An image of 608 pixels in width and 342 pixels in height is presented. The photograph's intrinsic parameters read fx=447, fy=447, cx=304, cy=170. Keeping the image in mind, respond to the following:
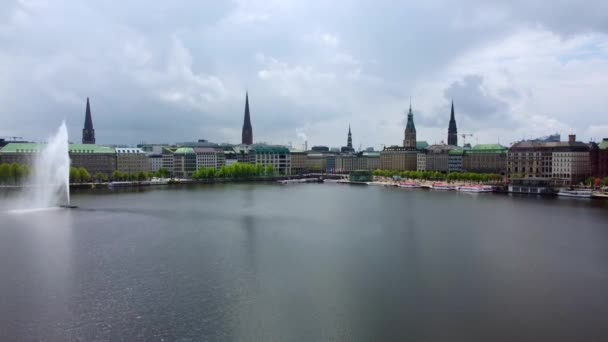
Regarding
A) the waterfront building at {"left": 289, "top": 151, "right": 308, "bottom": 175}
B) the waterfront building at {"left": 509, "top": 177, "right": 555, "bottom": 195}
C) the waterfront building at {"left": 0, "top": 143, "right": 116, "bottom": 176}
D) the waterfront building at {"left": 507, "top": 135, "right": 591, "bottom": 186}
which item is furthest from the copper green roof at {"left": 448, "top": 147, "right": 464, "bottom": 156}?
the waterfront building at {"left": 0, "top": 143, "right": 116, "bottom": 176}

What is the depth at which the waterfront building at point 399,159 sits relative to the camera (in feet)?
453

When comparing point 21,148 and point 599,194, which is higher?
point 21,148

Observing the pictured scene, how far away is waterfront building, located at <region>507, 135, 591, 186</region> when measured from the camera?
8200 centimetres

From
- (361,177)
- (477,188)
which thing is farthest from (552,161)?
(361,177)

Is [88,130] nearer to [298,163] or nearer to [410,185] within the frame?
[298,163]

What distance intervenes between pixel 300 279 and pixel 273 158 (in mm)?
115932

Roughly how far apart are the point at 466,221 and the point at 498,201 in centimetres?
2371

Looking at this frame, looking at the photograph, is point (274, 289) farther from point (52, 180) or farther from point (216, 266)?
point (52, 180)

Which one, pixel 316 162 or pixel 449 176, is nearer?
pixel 449 176

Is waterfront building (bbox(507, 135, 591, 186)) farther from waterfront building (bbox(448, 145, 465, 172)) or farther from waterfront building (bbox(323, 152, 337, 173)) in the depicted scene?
waterfront building (bbox(323, 152, 337, 173))

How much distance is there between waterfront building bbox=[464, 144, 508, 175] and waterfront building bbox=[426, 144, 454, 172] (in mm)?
7119

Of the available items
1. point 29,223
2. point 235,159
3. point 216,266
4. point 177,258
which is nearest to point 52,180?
point 29,223

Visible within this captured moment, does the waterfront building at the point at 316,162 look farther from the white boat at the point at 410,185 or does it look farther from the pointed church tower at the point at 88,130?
the pointed church tower at the point at 88,130

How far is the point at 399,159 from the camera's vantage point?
460 ft
